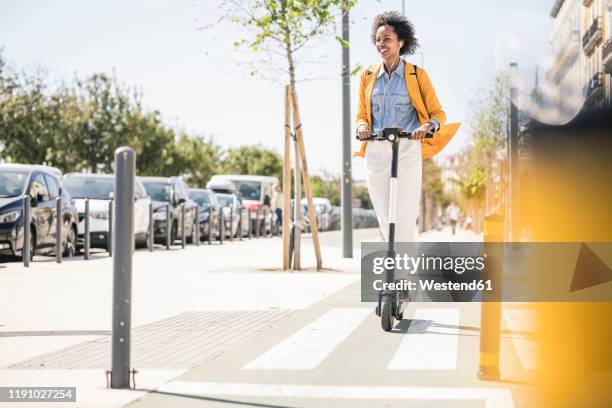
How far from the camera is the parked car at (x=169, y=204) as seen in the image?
2347 cm

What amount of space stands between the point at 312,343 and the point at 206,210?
2123cm

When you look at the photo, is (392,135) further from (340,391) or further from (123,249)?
(123,249)

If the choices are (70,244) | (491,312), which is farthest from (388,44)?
(70,244)

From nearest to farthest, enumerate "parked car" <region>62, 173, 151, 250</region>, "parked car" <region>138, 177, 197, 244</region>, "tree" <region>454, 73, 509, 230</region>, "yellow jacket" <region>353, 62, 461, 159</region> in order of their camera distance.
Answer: "yellow jacket" <region>353, 62, 461, 159</region> → "parked car" <region>62, 173, 151, 250</region> → "parked car" <region>138, 177, 197, 244</region> → "tree" <region>454, 73, 509, 230</region>

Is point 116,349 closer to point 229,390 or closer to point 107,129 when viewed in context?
point 229,390

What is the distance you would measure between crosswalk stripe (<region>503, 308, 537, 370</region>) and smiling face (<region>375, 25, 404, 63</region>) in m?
2.06

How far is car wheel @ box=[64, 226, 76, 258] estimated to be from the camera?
57.1ft

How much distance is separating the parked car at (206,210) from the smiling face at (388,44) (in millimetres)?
19254

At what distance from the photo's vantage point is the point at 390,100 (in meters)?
7.24

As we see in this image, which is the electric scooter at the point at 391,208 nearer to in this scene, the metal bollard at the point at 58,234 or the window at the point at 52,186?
the metal bollard at the point at 58,234

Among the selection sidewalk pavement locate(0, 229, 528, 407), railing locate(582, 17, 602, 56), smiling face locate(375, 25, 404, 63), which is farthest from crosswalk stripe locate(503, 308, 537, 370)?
smiling face locate(375, 25, 404, 63)

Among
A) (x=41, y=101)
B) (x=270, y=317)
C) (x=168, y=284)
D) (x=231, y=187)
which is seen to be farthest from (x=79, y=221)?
(x=41, y=101)

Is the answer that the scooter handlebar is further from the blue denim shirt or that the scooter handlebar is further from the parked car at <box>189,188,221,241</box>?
the parked car at <box>189,188,221,241</box>

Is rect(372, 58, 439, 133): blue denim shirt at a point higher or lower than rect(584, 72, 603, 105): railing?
higher
